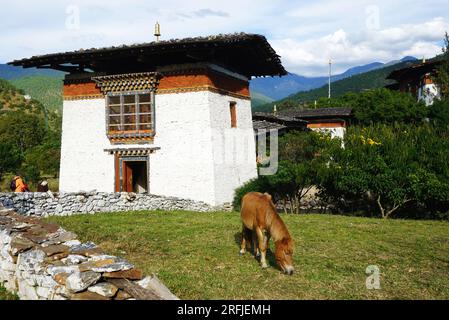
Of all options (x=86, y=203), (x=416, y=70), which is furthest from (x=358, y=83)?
(x=86, y=203)

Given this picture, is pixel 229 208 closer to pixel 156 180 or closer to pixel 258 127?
pixel 156 180

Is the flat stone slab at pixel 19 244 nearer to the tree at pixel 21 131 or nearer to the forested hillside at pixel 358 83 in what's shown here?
the tree at pixel 21 131

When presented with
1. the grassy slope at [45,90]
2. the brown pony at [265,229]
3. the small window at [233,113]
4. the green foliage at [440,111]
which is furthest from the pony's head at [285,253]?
the grassy slope at [45,90]

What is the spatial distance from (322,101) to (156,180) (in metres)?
48.8

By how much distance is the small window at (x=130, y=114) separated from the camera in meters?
18.8

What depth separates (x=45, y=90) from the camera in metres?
110

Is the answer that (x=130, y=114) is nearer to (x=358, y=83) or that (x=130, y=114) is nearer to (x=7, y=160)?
(x=7, y=160)

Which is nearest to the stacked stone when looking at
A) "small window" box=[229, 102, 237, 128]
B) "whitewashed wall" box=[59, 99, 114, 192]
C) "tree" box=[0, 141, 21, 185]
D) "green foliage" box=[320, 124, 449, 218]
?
"whitewashed wall" box=[59, 99, 114, 192]

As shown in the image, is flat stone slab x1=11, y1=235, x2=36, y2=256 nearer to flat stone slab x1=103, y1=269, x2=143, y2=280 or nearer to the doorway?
flat stone slab x1=103, y1=269, x2=143, y2=280

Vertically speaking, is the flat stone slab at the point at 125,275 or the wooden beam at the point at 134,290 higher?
the flat stone slab at the point at 125,275

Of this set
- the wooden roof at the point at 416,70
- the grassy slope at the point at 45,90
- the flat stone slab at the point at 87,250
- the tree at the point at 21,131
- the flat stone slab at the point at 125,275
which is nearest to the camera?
the flat stone slab at the point at 125,275

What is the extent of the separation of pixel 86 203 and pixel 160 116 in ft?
17.1

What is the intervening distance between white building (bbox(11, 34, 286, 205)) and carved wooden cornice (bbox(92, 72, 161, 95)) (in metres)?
0.05

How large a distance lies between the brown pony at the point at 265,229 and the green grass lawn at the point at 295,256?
0.32 meters
